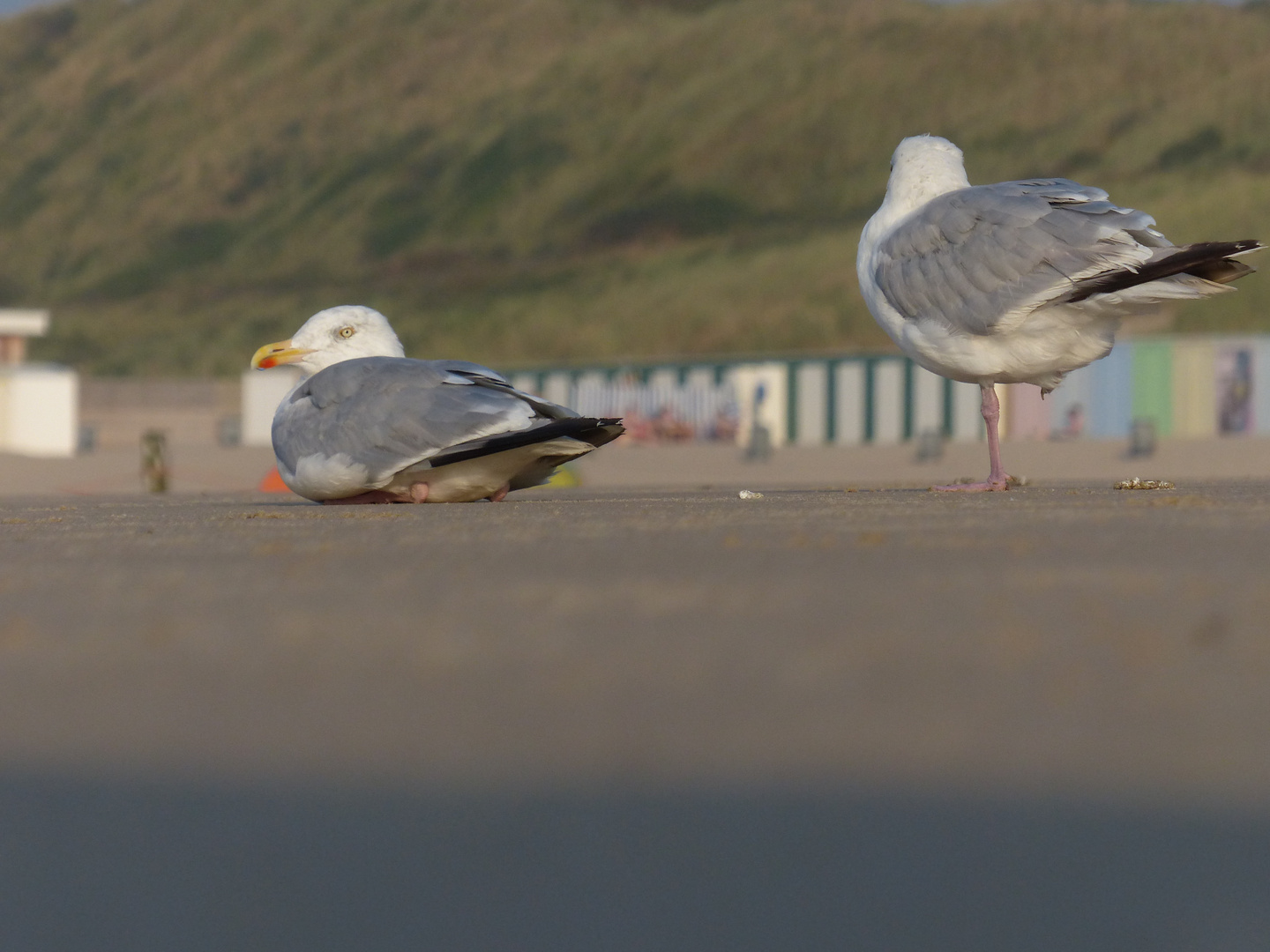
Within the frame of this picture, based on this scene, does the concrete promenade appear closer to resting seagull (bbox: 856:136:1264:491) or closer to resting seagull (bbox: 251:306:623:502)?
resting seagull (bbox: 856:136:1264:491)

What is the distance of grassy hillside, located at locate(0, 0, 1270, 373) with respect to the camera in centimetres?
7388

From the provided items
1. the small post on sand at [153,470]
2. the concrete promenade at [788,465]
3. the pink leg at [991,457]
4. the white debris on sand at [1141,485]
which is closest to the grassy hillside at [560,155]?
the concrete promenade at [788,465]

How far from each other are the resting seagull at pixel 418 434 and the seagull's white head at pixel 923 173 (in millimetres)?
2154

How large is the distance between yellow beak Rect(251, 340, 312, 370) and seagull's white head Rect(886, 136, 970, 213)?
2773 millimetres

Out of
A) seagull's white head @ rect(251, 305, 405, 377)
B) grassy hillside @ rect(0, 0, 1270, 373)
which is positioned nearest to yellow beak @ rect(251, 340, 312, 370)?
seagull's white head @ rect(251, 305, 405, 377)

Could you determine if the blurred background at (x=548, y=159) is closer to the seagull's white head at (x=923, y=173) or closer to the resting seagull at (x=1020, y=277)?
the seagull's white head at (x=923, y=173)

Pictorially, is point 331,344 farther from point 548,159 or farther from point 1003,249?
point 548,159

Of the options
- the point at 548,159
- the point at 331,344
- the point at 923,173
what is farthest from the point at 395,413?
the point at 548,159

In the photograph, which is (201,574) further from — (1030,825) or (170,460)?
(170,460)

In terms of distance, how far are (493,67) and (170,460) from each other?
91705 millimetres

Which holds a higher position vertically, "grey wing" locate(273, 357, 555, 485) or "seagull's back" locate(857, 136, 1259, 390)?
"seagull's back" locate(857, 136, 1259, 390)

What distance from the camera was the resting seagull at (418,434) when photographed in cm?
649

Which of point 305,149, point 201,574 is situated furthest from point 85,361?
point 201,574

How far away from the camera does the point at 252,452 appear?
85.1 ft
